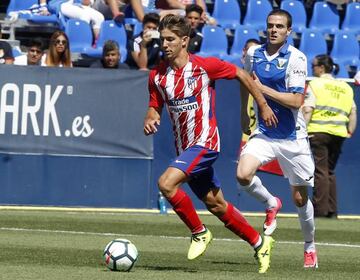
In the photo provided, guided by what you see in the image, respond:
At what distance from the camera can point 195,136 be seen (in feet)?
32.6

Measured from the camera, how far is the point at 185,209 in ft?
32.0

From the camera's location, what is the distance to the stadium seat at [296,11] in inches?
885

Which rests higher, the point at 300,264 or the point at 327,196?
the point at 300,264

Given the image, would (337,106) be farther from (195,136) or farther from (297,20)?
(195,136)

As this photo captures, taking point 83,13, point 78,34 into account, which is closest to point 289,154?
point 78,34

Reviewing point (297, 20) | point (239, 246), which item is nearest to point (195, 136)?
point (239, 246)

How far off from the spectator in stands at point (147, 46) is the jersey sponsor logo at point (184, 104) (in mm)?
8331

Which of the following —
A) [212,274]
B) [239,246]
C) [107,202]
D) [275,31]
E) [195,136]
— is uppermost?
[275,31]

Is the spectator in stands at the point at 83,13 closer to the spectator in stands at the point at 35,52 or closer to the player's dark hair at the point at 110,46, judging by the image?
the player's dark hair at the point at 110,46

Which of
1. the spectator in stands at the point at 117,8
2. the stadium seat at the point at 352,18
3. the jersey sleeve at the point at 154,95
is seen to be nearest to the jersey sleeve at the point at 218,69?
the jersey sleeve at the point at 154,95

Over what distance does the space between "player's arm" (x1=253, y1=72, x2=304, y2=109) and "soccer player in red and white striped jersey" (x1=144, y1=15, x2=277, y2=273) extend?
508 mm

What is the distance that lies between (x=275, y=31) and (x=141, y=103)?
6405 mm

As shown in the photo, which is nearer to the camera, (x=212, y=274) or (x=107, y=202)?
(x=212, y=274)

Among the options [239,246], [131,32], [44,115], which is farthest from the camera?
[131,32]
